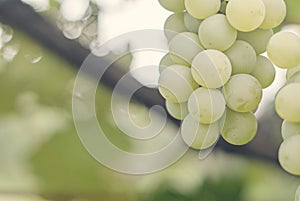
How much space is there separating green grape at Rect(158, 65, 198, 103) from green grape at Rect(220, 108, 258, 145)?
0.11ft

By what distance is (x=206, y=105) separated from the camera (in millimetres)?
516

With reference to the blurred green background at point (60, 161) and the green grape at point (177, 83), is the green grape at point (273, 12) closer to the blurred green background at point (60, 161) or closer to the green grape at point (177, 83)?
the green grape at point (177, 83)

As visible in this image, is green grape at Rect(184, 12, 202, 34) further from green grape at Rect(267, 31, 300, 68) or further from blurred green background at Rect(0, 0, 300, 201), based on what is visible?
blurred green background at Rect(0, 0, 300, 201)

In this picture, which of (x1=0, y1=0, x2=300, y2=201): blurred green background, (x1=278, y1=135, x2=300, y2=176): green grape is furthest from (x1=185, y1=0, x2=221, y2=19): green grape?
(x1=0, y1=0, x2=300, y2=201): blurred green background

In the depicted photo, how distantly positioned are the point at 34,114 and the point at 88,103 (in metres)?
0.12

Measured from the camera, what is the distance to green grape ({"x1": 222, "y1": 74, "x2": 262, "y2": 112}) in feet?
1.69

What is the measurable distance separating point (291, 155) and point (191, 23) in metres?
0.13

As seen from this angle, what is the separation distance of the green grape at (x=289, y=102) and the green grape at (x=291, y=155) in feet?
0.05

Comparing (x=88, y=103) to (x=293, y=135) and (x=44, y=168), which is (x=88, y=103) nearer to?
(x=44, y=168)

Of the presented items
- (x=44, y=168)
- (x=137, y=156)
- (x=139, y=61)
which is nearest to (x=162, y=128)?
(x=139, y=61)

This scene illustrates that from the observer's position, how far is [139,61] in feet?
2.67

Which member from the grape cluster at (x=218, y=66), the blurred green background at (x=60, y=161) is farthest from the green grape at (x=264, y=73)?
the blurred green background at (x=60, y=161)

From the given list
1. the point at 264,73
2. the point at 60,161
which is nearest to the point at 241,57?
the point at 264,73

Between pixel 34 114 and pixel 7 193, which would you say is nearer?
pixel 7 193
